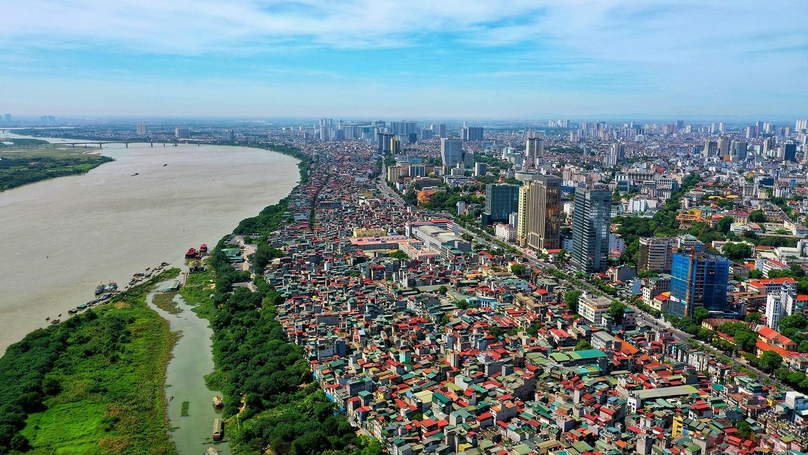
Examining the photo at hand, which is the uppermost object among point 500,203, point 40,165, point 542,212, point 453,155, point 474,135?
point 474,135

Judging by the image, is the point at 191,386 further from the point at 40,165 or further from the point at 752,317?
the point at 40,165

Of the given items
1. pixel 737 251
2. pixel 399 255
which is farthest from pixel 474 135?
pixel 399 255

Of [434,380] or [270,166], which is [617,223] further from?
[270,166]

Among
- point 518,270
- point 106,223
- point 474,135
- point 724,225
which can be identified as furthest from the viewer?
point 474,135

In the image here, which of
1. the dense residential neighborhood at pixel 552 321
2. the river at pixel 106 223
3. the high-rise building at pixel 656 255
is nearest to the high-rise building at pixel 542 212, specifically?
the dense residential neighborhood at pixel 552 321

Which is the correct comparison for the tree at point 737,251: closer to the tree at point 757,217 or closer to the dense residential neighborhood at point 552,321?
the dense residential neighborhood at point 552,321

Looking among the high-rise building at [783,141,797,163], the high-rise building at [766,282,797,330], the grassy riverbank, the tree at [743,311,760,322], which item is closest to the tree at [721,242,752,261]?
the high-rise building at [766,282,797,330]
